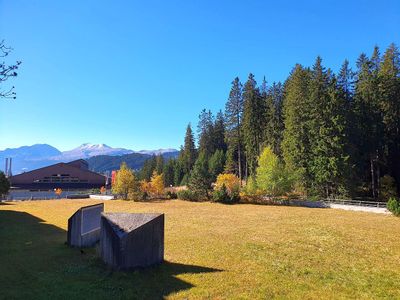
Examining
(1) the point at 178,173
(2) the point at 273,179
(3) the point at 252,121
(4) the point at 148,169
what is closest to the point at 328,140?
(2) the point at 273,179

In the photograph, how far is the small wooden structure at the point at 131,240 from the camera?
35.4 ft

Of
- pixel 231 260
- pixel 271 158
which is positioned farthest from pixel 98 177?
pixel 231 260

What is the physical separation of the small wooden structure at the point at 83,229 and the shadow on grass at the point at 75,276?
0.48 metres

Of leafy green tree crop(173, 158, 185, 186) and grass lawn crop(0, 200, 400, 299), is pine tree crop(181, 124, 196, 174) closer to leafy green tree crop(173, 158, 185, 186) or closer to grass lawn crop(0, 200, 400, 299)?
Result: leafy green tree crop(173, 158, 185, 186)

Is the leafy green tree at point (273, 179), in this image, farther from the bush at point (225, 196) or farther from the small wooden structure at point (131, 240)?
the small wooden structure at point (131, 240)

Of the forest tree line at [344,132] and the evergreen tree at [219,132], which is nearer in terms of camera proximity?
the forest tree line at [344,132]

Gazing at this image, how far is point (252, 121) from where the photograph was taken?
66875 mm

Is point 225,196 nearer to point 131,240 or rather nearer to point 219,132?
point 131,240

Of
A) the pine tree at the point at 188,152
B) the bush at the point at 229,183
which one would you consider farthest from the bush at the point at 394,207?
the pine tree at the point at 188,152

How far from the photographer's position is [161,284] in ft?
31.9

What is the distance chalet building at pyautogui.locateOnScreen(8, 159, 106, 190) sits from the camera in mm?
100213

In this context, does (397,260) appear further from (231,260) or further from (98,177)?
(98,177)

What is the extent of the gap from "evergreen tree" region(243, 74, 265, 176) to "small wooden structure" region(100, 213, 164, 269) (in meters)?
55.5

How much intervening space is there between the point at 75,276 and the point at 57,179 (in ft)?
342
